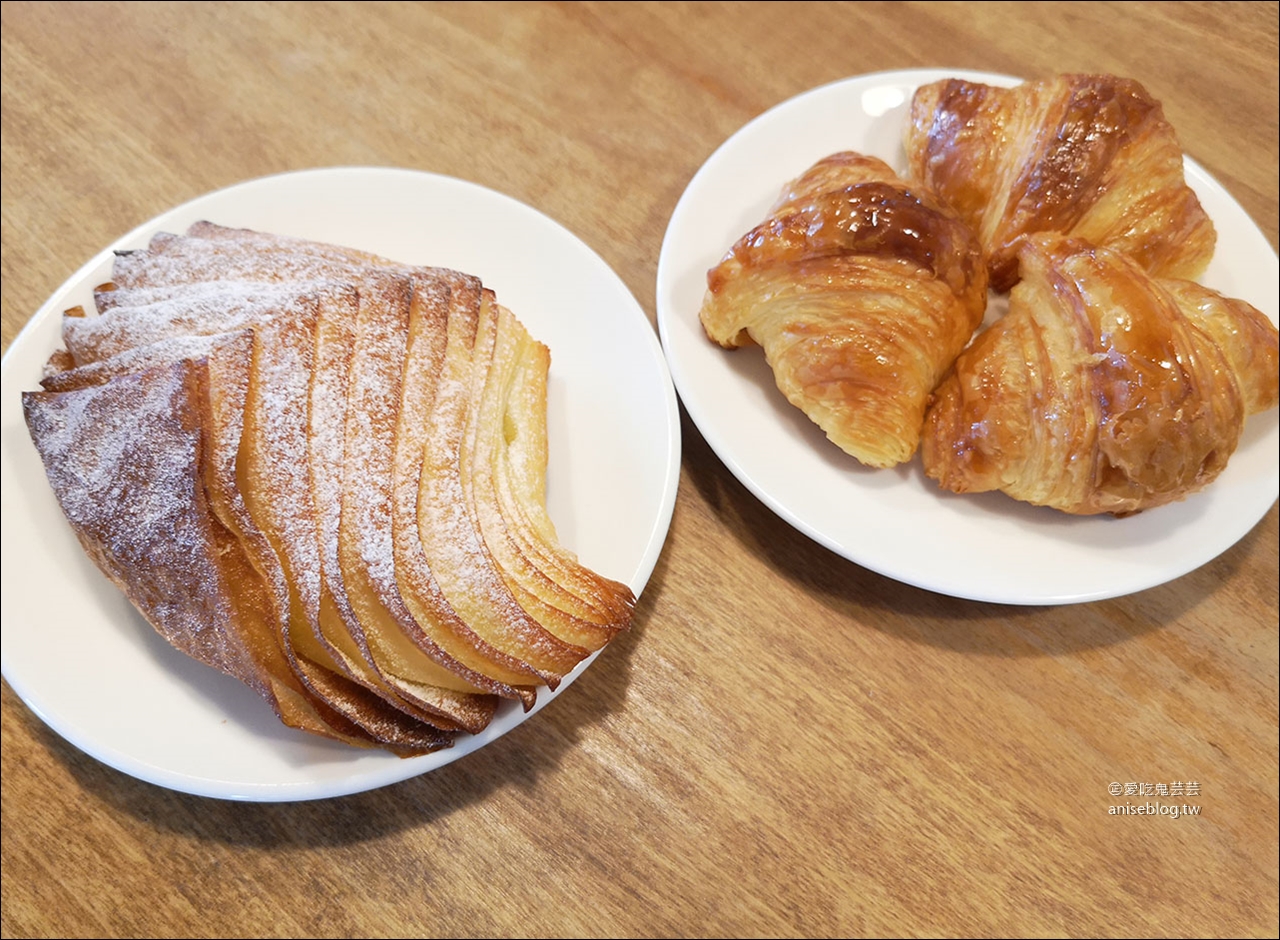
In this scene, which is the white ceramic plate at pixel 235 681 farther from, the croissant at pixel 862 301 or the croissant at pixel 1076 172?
the croissant at pixel 1076 172

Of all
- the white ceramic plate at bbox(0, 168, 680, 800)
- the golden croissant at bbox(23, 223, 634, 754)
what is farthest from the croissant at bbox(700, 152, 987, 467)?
the golden croissant at bbox(23, 223, 634, 754)

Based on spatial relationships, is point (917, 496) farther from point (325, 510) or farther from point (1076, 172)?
point (325, 510)

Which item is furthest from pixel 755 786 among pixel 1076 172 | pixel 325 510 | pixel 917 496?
pixel 1076 172

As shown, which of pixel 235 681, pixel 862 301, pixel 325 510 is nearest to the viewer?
pixel 325 510

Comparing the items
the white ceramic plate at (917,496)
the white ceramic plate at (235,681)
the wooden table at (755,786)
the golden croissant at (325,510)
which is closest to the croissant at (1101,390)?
the white ceramic plate at (917,496)

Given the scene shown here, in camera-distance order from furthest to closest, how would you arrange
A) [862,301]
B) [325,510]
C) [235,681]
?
[862,301] < [235,681] < [325,510]

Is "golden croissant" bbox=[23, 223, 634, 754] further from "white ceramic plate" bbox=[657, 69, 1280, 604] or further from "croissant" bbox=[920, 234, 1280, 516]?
"croissant" bbox=[920, 234, 1280, 516]
